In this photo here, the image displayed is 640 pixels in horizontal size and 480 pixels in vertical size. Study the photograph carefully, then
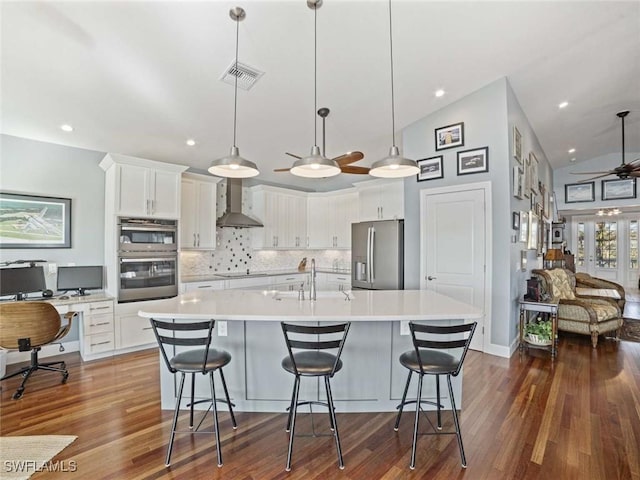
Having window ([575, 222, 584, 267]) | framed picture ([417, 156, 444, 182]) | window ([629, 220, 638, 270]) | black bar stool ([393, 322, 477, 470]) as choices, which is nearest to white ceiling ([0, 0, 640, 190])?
framed picture ([417, 156, 444, 182])

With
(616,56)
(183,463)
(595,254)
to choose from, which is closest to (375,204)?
(616,56)

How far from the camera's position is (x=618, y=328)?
15.1ft

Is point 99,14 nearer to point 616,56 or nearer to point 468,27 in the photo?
point 468,27

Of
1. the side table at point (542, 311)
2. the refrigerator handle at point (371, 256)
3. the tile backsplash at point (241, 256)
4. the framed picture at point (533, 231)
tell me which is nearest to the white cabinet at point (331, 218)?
the tile backsplash at point (241, 256)

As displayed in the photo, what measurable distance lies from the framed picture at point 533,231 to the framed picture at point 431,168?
5.83 feet

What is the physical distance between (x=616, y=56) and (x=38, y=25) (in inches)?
231

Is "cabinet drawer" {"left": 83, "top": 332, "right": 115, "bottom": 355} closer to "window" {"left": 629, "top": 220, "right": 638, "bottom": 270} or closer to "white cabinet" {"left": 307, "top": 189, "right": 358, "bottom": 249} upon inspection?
"white cabinet" {"left": 307, "top": 189, "right": 358, "bottom": 249}

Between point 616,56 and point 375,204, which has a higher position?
point 616,56

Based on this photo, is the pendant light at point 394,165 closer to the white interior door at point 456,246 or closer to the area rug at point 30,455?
the white interior door at point 456,246

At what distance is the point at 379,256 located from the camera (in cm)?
500

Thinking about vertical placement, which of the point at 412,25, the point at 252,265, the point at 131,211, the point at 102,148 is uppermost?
the point at 412,25

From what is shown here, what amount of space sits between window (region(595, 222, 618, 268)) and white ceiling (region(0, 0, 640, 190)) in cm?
709

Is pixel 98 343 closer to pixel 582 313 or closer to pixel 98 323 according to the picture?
pixel 98 323

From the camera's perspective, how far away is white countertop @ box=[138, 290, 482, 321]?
216cm
